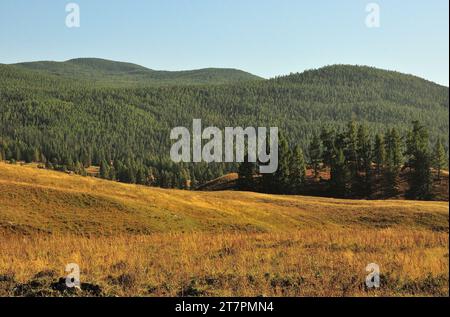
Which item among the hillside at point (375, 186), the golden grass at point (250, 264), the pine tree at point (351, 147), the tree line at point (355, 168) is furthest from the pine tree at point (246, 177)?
the golden grass at point (250, 264)

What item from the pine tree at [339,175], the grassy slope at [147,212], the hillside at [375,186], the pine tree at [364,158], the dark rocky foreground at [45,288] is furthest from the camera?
the pine tree at [364,158]

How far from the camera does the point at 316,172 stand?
113m

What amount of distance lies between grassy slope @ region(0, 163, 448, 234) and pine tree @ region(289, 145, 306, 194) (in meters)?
44.2

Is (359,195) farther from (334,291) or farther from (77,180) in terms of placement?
(334,291)

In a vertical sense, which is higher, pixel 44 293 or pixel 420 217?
pixel 44 293

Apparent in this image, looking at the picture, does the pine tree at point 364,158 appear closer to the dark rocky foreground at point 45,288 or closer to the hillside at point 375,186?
the hillside at point 375,186

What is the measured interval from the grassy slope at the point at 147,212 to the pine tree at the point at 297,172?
44206mm

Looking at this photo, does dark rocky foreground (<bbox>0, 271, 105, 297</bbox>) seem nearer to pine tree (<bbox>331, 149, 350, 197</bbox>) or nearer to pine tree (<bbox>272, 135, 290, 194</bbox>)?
pine tree (<bbox>272, 135, 290, 194</bbox>)

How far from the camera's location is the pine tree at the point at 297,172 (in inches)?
4023

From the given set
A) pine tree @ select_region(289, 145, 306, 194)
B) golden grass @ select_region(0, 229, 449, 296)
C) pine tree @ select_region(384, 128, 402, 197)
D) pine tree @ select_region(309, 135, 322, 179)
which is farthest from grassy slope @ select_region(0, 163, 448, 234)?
pine tree @ select_region(309, 135, 322, 179)

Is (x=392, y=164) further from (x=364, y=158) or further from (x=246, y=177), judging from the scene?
(x=246, y=177)

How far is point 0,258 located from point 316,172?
103 meters

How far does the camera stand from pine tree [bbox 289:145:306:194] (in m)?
102

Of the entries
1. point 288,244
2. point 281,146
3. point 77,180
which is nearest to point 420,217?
point 288,244
